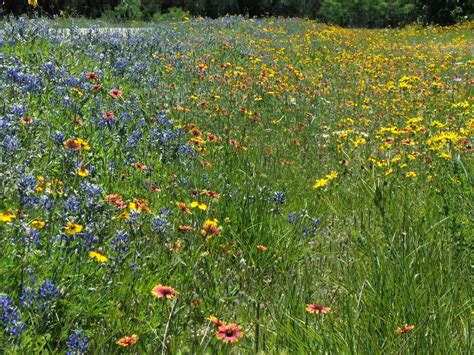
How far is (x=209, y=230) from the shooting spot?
279cm

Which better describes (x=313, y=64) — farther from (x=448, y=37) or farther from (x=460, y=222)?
(x=448, y=37)

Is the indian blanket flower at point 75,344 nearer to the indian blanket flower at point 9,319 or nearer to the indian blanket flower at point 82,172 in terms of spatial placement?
the indian blanket flower at point 9,319

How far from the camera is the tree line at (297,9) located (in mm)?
26297

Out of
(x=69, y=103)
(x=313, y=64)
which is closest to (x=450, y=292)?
(x=69, y=103)

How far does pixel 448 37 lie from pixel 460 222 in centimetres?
2033

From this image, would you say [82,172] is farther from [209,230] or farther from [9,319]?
[9,319]

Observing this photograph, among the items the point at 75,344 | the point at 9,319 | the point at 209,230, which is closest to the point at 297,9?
the point at 209,230

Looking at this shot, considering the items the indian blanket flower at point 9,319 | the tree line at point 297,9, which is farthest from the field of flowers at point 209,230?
the tree line at point 297,9

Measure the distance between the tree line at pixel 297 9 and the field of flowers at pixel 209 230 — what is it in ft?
51.1

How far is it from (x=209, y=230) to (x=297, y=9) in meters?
36.2

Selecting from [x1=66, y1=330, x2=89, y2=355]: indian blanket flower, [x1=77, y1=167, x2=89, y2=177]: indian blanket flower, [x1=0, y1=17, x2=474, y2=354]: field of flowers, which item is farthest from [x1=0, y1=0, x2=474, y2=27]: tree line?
[x1=66, y1=330, x2=89, y2=355]: indian blanket flower

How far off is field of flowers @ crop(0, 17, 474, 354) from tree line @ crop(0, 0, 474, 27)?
51.1 ft

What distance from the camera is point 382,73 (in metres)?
9.31

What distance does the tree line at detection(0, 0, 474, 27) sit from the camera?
1035 inches
